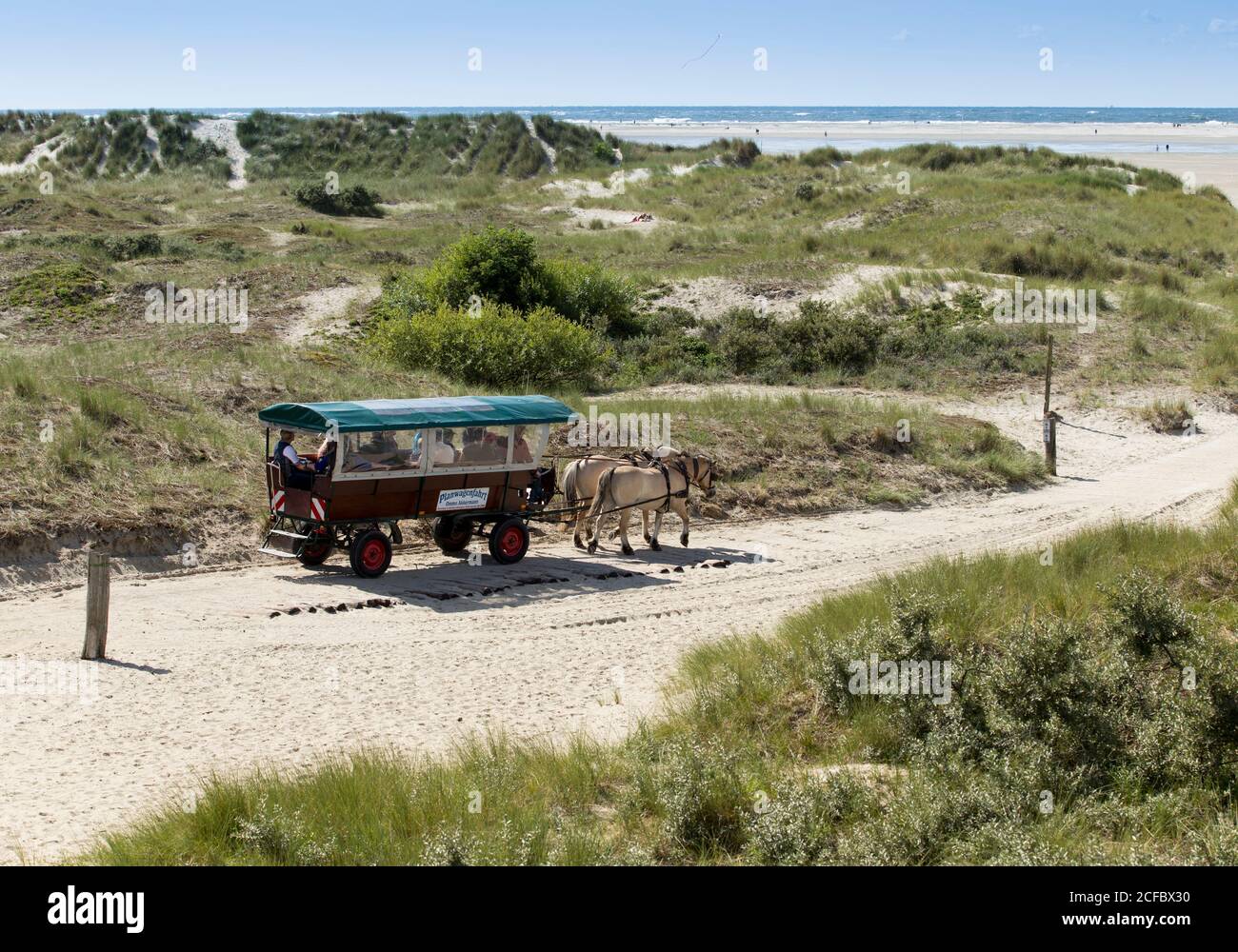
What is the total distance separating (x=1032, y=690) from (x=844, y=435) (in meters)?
15.0

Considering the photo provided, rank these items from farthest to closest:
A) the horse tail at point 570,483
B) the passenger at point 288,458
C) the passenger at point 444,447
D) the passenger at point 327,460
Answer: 1. the horse tail at point 570,483
2. the passenger at point 444,447
3. the passenger at point 288,458
4. the passenger at point 327,460

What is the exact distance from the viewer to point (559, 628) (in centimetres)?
1505

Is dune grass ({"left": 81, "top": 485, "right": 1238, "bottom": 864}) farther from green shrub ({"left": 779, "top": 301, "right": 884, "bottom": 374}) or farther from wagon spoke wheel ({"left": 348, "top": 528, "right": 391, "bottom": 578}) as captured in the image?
green shrub ({"left": 779, "top": 301, "right": 884, "bottom": 374})

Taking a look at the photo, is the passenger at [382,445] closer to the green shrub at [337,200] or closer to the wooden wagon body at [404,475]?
the wooden wagon body at [404,475]

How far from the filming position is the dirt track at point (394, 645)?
1055cm

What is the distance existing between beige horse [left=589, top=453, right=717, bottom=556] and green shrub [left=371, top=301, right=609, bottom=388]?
9.20 meters

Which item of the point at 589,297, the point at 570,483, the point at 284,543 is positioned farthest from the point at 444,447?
the point at 589,297

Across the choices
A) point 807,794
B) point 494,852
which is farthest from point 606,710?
point 494,852

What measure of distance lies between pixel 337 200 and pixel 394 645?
1980 inches

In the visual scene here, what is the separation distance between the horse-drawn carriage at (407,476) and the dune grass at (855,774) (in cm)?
575

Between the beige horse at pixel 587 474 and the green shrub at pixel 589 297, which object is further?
the green shrub at pixel 589 297

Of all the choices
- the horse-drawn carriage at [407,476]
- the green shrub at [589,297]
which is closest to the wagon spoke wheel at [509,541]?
the horse-drawn carriage at [407,476]

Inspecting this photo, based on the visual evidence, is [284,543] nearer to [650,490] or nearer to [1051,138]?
[650,490]

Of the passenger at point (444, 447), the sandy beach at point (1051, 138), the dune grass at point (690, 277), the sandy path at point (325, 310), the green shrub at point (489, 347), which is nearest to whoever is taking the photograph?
the passenger at point (444, 447)
